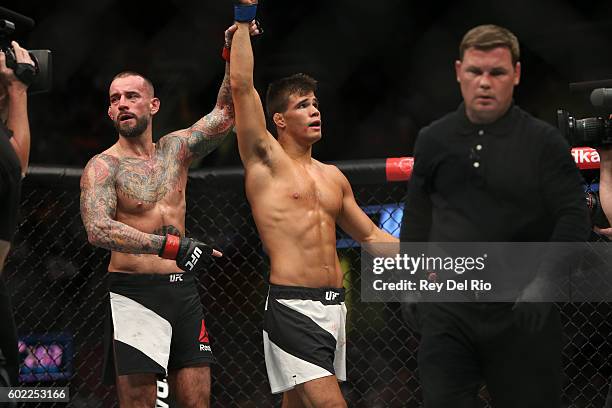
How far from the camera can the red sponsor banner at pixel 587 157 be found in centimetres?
327

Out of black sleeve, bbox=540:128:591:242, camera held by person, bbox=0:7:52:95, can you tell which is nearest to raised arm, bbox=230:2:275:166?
camera held by person, bbox=0:7:52:95

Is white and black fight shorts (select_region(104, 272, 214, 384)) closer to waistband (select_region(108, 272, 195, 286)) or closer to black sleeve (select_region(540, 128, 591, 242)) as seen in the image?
waistband (select_region(108, 272, 195, 286))

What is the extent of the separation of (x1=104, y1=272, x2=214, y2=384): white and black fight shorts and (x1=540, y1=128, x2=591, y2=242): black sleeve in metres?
1.36

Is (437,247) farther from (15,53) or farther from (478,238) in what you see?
(15,53)

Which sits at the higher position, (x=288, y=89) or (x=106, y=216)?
(x=288, y=89)

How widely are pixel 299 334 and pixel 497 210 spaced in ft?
3.01

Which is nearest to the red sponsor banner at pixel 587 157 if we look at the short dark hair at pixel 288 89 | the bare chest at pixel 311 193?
the bare chest at pixel 311 193

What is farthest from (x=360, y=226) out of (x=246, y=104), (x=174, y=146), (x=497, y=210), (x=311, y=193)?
(x=497, y=210)

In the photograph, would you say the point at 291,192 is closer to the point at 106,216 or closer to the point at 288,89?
the point at 288,89

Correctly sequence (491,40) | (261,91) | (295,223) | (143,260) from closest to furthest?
(491,40)
(295,223)
(143,260)
(261,91)

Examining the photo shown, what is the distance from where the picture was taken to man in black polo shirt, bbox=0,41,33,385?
2152 mm

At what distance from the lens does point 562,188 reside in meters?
2.16

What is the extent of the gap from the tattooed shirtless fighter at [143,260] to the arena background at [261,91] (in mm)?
421

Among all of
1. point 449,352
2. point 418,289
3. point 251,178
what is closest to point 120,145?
point 251,178
